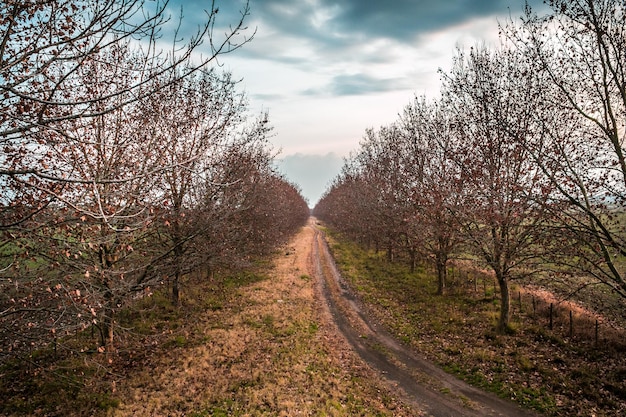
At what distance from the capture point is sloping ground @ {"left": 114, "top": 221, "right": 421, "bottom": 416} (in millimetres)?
10812

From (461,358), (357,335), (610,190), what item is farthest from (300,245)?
(610,190)

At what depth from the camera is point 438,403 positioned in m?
11.1

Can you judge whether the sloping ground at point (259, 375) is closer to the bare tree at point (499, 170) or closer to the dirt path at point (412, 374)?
the dirt path at point (412, 374)

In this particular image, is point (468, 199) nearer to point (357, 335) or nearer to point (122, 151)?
point (357, 335)

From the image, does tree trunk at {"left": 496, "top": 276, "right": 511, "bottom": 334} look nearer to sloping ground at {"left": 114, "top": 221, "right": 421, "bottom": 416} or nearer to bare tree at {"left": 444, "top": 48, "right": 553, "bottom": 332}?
bare tree at {"left": 444, "top": 48, "right": 553, "bottom": 332}

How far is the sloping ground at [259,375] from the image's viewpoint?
10.8 metres

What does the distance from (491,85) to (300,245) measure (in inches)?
1424

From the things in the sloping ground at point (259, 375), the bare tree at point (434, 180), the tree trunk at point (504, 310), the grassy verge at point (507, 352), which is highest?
the bare tree at point (434, 180)

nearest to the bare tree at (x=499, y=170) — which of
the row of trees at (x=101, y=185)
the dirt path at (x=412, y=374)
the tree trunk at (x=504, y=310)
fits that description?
the tree trunk at (x=504, y=310)

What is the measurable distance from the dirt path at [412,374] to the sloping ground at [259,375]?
0.51 m

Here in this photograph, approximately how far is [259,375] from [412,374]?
5.95 m

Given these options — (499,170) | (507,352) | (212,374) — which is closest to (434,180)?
(499,170)

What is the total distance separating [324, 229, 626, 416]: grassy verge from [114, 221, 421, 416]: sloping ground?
3600 mm

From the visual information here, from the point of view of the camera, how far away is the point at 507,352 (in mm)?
14117
